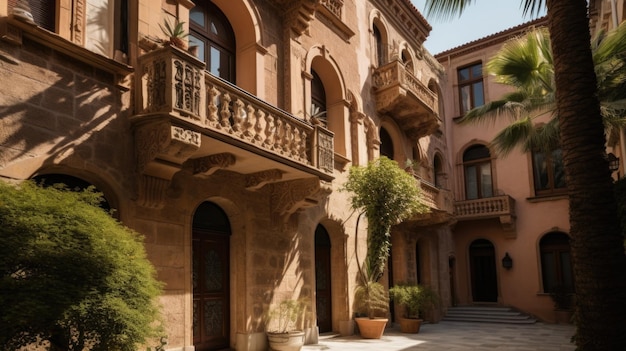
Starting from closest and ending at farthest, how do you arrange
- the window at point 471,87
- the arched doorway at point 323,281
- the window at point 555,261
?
the arched doorway at point 323,281 < the window at point 555,261 < the window at point 471,87

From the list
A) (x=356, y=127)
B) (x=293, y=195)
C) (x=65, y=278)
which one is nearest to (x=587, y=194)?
(x=65, y=278)

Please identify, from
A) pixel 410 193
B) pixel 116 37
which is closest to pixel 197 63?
pixel 116 37

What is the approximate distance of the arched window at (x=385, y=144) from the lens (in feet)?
Answer: 57.8

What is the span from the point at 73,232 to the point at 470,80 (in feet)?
72.9

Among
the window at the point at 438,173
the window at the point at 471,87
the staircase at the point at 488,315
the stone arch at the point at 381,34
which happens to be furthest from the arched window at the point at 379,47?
the staircase at the point at 488,315

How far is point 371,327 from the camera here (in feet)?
42.7

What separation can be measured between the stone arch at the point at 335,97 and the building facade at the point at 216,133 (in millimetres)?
40

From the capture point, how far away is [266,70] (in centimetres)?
1162

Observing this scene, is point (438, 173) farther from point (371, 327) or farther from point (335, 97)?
point (371, 327)

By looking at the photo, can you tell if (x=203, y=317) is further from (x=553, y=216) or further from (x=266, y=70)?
(x=553, y=216)

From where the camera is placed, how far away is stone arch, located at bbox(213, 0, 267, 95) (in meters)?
11.1

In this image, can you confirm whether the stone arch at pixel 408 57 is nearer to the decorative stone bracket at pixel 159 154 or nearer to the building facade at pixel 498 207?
the building facade at pixel 498 207

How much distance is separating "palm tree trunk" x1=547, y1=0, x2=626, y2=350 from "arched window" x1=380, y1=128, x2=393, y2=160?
35.6 ft

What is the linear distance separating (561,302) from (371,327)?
1026 cm
